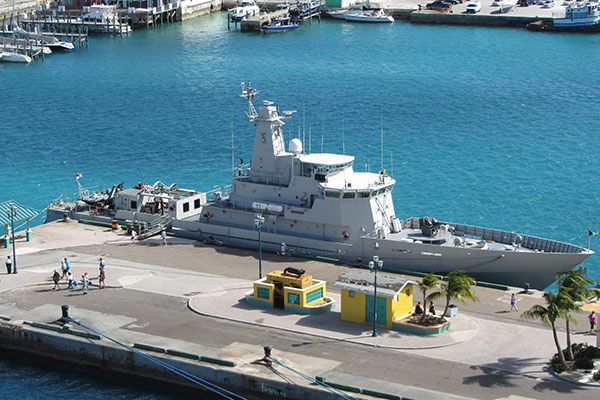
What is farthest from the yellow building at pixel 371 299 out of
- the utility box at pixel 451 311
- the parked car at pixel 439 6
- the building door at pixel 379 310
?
the parked car at pixel 439 6

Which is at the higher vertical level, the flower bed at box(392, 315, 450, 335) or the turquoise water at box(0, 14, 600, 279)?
the turquoise water at box(0, 14, 600, 279)

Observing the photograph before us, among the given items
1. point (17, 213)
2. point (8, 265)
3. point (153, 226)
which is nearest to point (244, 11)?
point (153, 226)

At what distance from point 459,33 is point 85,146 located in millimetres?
83886

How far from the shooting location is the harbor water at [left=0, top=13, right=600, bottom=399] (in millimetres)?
80062

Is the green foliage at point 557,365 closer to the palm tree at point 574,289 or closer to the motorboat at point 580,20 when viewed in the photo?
the palm tree at point 574,289

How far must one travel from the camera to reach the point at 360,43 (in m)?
149

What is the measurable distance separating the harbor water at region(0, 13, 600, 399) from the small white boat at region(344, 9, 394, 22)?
17004mm

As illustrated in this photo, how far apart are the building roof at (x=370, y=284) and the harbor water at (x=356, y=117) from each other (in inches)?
499

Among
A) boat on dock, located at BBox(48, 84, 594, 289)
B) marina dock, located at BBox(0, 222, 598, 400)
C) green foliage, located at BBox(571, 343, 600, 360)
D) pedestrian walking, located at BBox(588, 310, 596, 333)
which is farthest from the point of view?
boat on dock, located at BBox(48, 84, 594, 289)

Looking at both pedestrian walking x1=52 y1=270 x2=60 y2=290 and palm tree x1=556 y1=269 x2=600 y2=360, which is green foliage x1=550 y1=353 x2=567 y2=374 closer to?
palm tree x1=556 y1=269 x2=600 y2=360

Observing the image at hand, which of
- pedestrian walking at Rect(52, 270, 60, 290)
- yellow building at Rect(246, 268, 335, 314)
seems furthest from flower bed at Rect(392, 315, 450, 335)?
pedestrian walking at Rect(52, 270, 60, 290)

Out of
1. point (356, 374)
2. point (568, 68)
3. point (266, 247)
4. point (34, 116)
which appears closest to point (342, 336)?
point (356, 374)

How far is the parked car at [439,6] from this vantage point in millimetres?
171762

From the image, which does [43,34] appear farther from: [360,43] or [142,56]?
[360,43]
